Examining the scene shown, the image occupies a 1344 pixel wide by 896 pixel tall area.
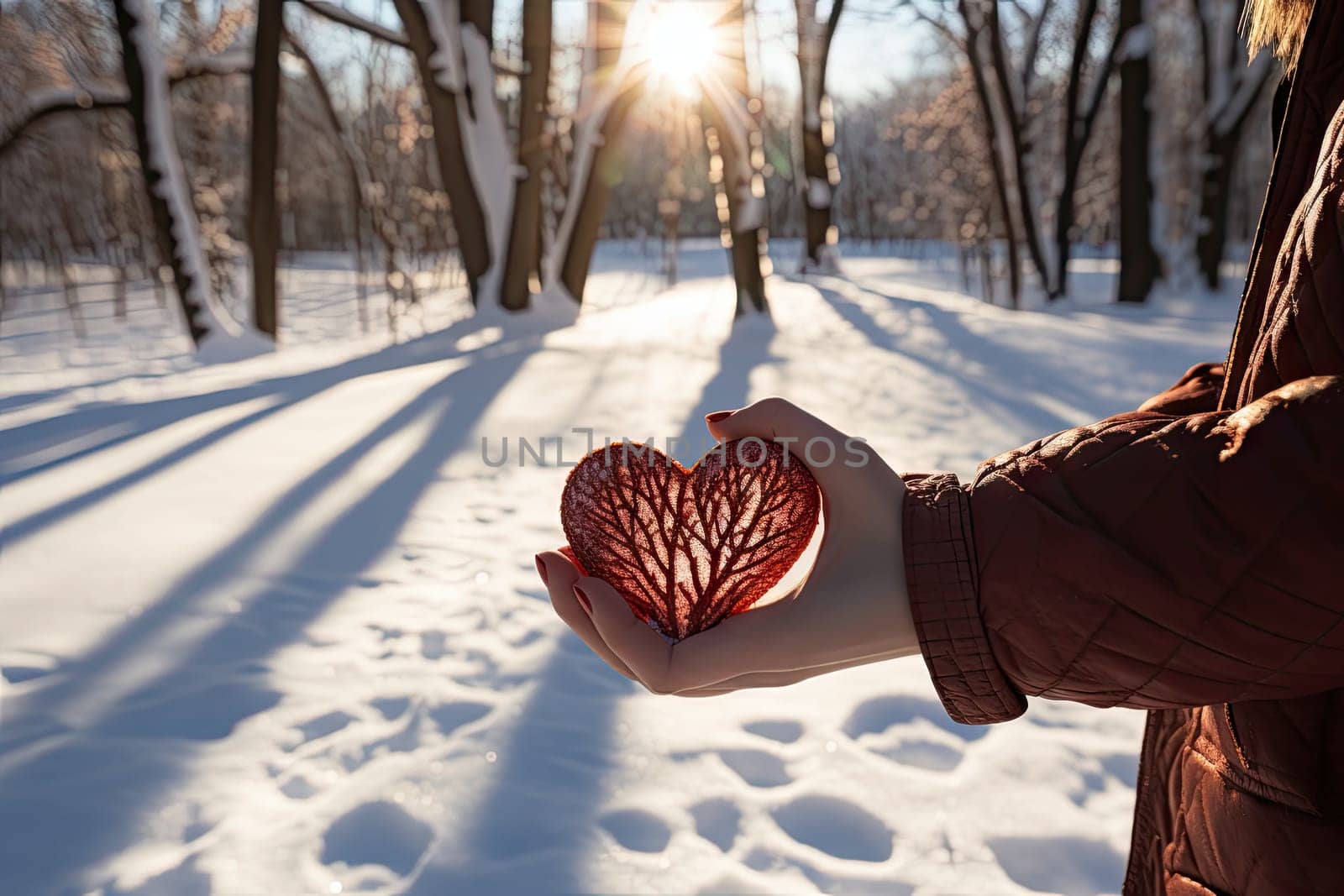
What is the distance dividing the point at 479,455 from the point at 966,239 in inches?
825

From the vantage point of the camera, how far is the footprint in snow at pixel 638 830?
1.71 m

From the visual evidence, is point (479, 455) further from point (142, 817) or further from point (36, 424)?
point (142, 817)

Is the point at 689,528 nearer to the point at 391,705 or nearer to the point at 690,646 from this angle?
the point at 690,646

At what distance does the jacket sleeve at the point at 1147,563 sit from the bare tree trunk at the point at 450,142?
989cm

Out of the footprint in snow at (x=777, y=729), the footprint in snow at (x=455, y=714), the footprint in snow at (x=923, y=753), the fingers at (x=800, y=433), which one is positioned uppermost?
the fingers at (x=800, y=433)

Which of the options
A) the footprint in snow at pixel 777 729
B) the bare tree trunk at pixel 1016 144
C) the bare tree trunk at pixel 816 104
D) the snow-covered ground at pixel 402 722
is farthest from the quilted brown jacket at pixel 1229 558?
the bare tree trunk at pixel 816 104

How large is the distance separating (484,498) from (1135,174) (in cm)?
1135

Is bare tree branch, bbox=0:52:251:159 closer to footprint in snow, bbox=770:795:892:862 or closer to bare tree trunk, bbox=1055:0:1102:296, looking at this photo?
footprint in snow, bbox=770:795:892:862

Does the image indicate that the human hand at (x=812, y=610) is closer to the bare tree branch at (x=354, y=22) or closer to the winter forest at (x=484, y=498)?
the winter forest at (x=484, y=498)

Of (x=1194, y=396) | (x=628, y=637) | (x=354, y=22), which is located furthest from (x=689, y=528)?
(x=354, y=22)

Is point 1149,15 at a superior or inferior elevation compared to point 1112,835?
superior

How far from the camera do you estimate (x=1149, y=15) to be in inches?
444

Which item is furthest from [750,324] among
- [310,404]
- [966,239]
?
[966,239]

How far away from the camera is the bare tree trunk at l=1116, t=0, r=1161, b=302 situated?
11352 millimetres
